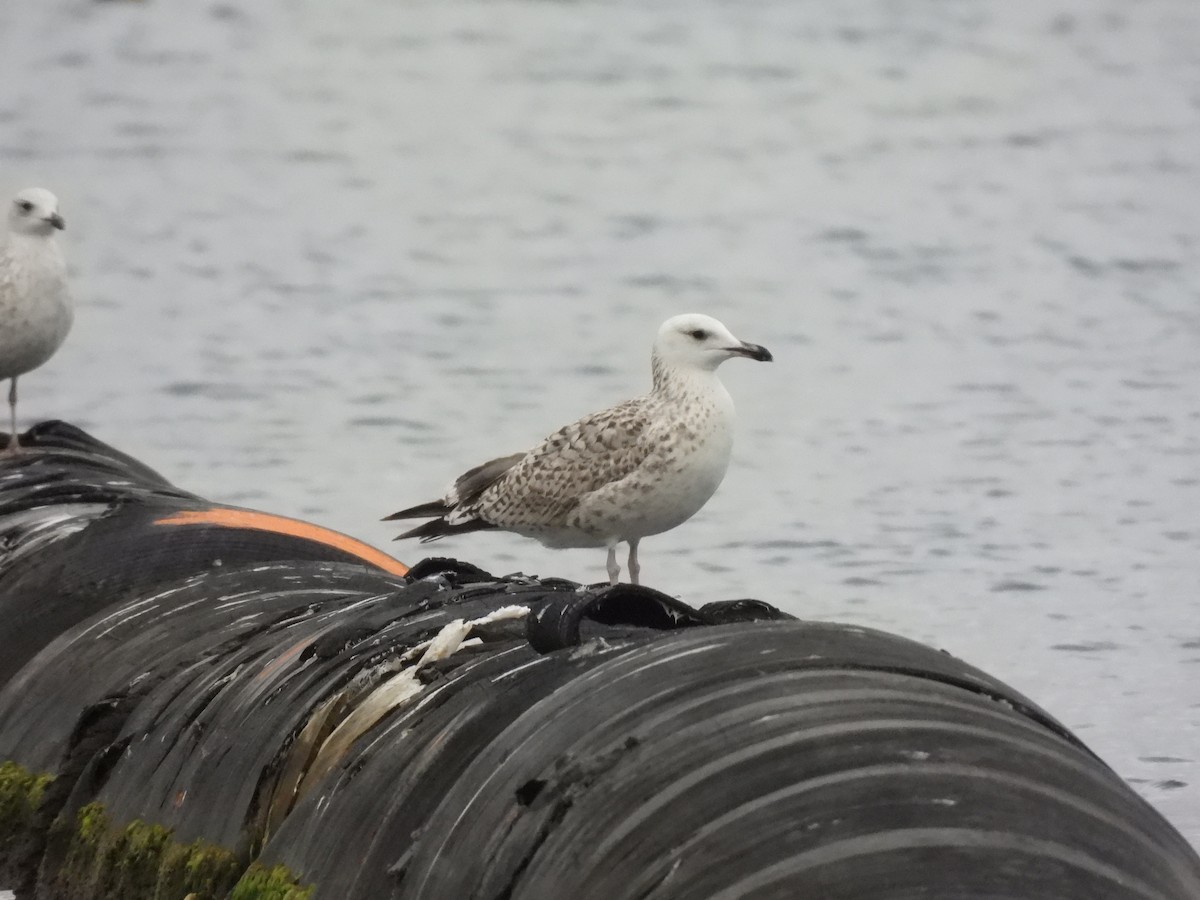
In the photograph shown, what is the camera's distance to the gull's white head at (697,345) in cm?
687

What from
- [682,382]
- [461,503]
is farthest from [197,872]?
[461,503]

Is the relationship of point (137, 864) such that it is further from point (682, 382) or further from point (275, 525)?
point (682, 382)

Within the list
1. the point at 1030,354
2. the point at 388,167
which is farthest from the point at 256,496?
the point at 388,167

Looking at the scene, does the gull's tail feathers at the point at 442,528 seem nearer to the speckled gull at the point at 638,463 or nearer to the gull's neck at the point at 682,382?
the speckled gull at the point at 638,463

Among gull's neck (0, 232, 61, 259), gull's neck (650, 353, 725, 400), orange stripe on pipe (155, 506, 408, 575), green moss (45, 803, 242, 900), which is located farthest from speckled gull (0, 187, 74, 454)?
green moss (45, 803, 242, 900)

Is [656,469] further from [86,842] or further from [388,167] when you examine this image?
[388,167]

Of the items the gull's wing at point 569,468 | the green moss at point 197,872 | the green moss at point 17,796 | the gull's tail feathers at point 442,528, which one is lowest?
the green moss at point 17,796

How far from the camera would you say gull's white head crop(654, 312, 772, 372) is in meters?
6.87

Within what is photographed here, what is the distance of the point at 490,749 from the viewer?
4336 millimetres

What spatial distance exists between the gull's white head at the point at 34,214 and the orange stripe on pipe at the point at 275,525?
7.16 ft

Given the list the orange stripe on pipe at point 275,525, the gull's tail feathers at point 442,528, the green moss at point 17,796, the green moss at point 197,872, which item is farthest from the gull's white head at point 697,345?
the green moss at point 197,872

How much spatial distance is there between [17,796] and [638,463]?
6.10ft

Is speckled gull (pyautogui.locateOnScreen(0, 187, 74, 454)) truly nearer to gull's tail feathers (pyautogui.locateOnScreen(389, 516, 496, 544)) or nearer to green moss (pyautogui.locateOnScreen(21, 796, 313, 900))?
gull's tail feathers (pyautogui.locateOnScreen(389, 516, 496, 544))

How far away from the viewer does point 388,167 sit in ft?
75.6
